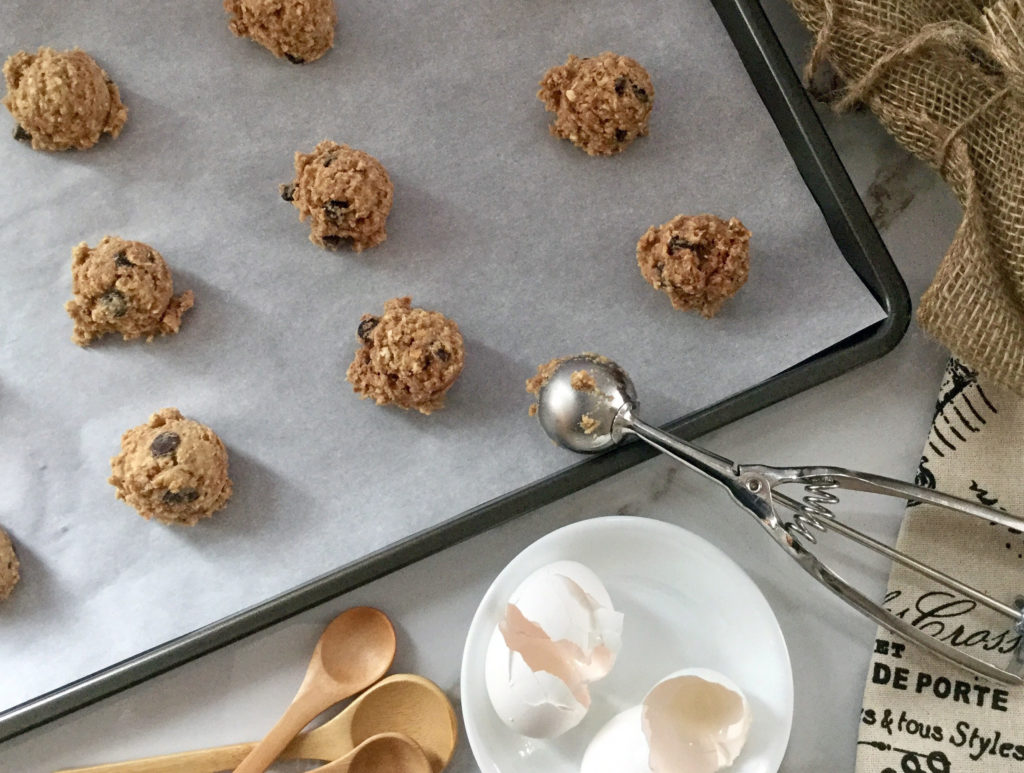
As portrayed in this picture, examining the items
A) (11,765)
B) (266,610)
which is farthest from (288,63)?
(11,765)

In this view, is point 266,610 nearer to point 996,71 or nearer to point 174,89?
point 174,89

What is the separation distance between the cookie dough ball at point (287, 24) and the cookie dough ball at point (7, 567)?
0.71 m

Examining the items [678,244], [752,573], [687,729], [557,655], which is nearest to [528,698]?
[557,655]

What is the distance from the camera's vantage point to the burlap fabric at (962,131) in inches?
40.5

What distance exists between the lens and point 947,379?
3.87 feet

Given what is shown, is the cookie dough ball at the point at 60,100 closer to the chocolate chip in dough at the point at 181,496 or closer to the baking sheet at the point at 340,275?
the baking sheet at the point at 340,275

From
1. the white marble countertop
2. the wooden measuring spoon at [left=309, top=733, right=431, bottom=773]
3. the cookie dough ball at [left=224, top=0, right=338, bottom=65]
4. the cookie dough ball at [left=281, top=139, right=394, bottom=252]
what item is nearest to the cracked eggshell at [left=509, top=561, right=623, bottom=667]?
the white marble countertop

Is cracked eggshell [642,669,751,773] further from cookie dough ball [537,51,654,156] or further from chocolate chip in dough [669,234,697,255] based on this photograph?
cookie dough ball [537,51,654,156]

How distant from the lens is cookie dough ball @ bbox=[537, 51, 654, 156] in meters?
1.14

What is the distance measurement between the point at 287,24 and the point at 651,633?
36.0 inches

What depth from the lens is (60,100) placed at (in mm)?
1111

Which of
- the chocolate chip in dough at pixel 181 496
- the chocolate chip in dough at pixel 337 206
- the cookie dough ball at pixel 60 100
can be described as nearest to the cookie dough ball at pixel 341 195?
the chocolate chip in dough at pixel 337 206

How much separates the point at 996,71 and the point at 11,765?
147 centimetres

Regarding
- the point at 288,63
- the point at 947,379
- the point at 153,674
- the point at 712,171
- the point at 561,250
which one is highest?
the point at 288,63
